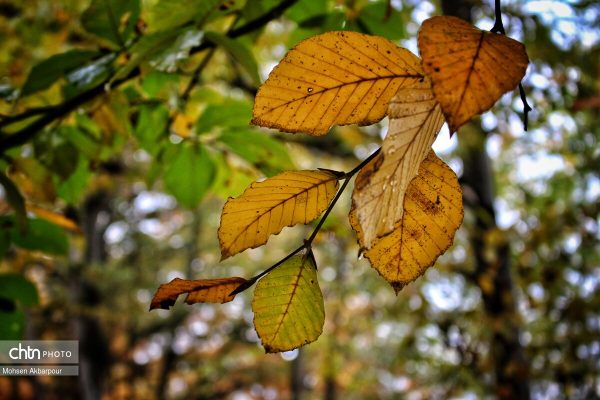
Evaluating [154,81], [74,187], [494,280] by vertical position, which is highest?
[154,81]

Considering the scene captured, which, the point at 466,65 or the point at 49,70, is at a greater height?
the point at 466,65

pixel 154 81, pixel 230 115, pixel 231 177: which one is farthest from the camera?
pixel 231 177

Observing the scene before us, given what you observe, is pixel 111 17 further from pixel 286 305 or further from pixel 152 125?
pixel 286 305

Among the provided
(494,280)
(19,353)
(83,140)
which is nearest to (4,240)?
(83,140)

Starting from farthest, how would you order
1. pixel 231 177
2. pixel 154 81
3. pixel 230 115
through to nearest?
pixel 231 177 → pixel 230 115 → pixel 154 81

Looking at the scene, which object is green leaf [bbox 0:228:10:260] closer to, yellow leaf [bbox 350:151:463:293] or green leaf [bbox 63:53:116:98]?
green leaf [bbox 63:53:116:98]

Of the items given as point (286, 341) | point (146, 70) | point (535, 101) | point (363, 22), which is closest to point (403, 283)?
point (286, 341)

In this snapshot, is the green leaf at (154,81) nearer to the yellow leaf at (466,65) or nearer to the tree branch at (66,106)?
the tree branch at (66,106)

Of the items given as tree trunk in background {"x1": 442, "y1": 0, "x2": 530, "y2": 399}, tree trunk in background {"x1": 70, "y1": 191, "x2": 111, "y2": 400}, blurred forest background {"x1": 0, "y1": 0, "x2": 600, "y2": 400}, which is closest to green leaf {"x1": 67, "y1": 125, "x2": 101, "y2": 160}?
blurred forest background {"x1": 0, "y1": 0, "x2": 600, "y2": 400}
